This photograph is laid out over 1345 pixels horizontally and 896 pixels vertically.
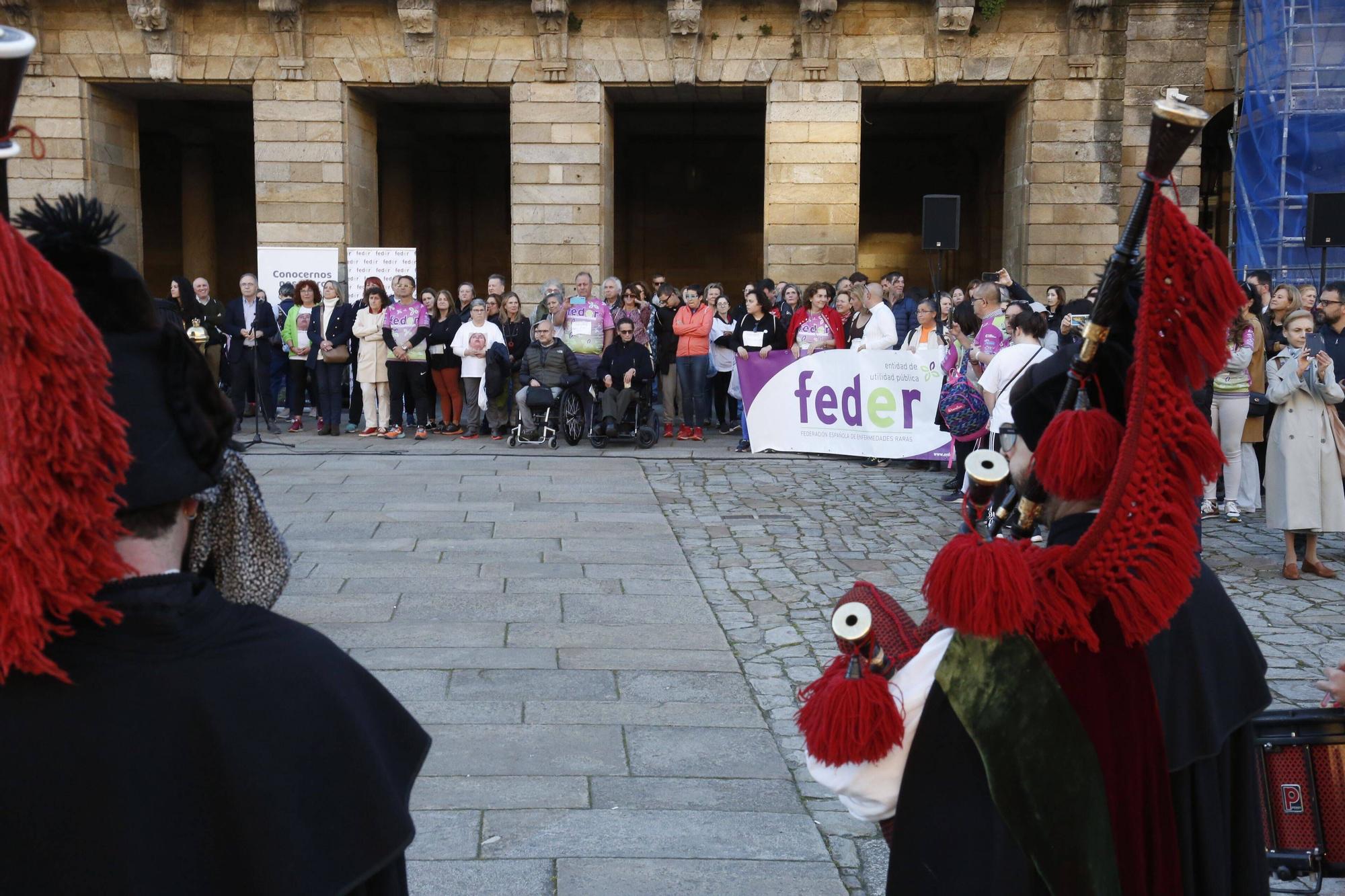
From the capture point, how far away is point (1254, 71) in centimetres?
1886

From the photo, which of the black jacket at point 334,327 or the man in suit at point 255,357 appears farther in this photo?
the man in suit at point 255,357

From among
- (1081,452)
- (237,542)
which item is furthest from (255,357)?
(1081,452)

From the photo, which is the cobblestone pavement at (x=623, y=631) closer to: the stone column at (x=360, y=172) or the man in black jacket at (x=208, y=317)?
the man in black jacket at (x=208, y=317)

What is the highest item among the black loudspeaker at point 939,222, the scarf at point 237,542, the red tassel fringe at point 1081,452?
the black loudspeaker at point 939,222

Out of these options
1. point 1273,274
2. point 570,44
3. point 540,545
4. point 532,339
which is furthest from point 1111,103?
point 540,545

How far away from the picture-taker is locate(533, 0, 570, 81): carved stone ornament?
63.4 ft

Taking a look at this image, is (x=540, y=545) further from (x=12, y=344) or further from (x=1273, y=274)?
(x=1273, y=274)

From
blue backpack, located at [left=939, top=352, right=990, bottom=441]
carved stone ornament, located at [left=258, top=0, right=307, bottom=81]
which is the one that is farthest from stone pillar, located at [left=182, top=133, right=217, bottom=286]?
blue backpack, located at [left=939, top=352, right=990, bottom=441]

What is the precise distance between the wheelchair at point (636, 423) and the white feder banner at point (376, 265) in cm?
399

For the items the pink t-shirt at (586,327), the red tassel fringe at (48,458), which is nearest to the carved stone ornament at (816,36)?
the pink t-shirt at (586,327)

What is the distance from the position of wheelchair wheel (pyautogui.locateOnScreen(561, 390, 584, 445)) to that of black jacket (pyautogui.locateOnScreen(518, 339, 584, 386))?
0.19 meters

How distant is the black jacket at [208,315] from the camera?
52.3 feet

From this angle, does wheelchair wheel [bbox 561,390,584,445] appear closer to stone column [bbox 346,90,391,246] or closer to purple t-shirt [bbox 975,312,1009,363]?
purple t-shirt [bbox 975,312,1009,363]

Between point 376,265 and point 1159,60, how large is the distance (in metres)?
11.3
